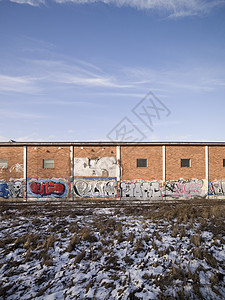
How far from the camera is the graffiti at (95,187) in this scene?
66.4 ft

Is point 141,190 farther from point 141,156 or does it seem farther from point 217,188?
point 217,188

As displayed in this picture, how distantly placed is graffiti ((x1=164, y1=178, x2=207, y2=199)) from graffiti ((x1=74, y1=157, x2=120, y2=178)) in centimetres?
588

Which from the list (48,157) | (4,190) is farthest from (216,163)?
(4,190)

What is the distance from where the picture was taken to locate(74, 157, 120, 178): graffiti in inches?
805

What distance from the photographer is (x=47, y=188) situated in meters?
20.2

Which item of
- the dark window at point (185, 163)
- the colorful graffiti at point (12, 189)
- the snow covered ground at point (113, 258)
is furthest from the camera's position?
the dark window at point (185, 163)

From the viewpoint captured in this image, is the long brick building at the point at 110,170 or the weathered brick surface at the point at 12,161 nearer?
the long brick building at the point at 110,170

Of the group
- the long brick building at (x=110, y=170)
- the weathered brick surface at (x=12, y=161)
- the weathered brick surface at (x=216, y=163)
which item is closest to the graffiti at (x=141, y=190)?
the long brick building at (x=110, y=170)

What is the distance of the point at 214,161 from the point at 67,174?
16.0 m

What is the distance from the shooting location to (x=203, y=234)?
756 centimetres

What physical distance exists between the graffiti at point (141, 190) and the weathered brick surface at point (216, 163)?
19.9ft

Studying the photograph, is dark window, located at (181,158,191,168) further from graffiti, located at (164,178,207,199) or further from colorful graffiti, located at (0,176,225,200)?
graffiti, located at (164,178,207,199)

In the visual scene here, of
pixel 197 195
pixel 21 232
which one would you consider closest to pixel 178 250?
pixel 21 232

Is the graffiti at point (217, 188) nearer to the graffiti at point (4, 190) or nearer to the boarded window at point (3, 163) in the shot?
the graffiti at point (4, 190)
